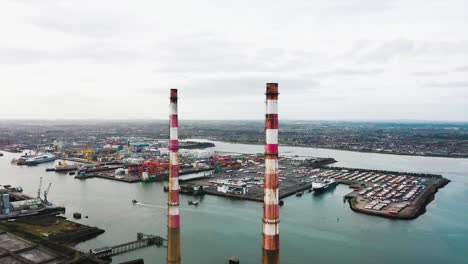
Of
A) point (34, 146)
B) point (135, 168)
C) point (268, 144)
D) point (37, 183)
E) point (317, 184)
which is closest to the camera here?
point (268, 144)

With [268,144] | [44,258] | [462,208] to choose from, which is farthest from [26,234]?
[462,208]

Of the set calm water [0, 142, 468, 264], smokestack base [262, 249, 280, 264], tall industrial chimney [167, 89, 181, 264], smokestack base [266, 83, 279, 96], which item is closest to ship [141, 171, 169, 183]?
calm water [0, 142, 468, 264]

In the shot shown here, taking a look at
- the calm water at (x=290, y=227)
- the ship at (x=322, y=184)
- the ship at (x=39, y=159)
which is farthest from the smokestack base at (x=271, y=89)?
the ship at (x=39, y=159)

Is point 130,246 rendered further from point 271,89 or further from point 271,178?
point 271,89

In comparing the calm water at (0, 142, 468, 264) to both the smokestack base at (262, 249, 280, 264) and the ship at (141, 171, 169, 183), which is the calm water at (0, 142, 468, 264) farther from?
the smokestack base at (262, 249, 280, 264)

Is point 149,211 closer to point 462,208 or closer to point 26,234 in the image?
point 26,234

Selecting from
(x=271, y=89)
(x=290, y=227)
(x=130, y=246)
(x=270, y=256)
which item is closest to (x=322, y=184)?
(x=290, y=227)
